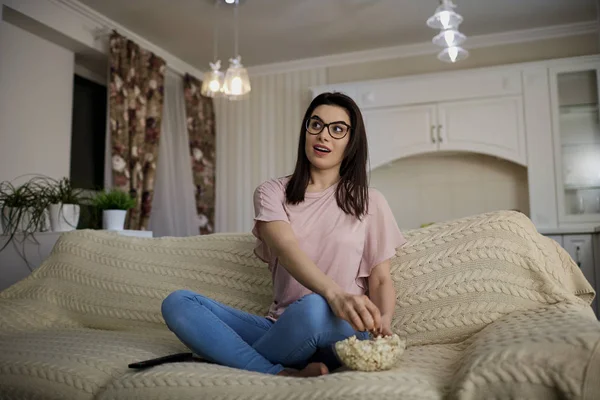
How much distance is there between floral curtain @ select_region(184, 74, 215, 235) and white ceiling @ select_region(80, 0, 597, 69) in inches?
15.8

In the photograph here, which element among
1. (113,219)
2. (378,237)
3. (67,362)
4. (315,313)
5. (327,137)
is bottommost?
(67,362)

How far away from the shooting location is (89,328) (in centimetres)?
184

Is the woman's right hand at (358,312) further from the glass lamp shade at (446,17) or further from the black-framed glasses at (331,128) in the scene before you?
the glass lamp shade at (446,17)

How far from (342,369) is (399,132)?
305 centimetres

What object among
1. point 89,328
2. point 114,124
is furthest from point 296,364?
point 114,124

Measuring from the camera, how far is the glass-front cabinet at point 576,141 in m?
3.58

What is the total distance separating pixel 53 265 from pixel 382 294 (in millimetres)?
1375

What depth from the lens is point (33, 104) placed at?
3266mm

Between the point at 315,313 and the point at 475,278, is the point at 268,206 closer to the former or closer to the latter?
the point at 315,313

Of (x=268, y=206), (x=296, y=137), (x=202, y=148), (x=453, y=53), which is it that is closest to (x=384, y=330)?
(x=268, y=206)

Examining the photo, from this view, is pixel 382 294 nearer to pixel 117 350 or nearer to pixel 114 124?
pixel 117 350

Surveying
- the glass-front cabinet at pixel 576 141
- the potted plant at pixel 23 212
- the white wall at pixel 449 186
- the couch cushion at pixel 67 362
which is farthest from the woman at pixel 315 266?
the white wall at pixel 449 186

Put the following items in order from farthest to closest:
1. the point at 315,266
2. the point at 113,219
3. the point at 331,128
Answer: the point at 113,219
the point at 331,128
the point at 315,266

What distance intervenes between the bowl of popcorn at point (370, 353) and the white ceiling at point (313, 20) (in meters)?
2.87
